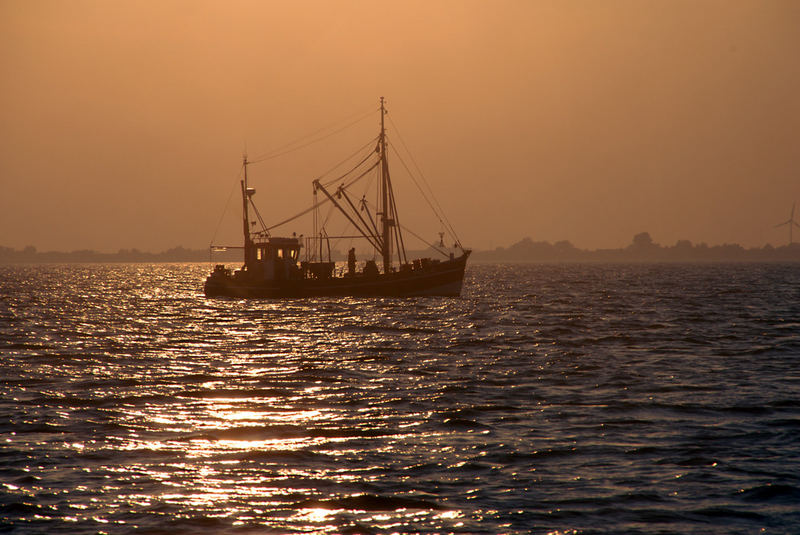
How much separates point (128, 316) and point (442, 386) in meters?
45.7

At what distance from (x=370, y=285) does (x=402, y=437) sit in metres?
65.0

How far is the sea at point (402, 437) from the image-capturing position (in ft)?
44.1

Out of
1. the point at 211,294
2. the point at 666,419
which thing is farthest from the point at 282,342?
the point at 211,294

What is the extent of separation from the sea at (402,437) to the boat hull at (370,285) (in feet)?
139

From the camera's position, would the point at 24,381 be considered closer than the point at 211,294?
Yes

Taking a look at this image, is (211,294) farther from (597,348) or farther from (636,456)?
(636,456)

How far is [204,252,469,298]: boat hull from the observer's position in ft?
276

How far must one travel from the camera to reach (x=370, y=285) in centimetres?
8388

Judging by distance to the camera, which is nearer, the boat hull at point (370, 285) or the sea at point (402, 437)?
the sea at point (402, 437)

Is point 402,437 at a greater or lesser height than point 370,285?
lesser

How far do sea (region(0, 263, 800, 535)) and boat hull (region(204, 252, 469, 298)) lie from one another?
139ft

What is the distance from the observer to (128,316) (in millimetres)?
66500

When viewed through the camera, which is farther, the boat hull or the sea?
the boat hull

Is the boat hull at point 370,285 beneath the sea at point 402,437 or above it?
above
